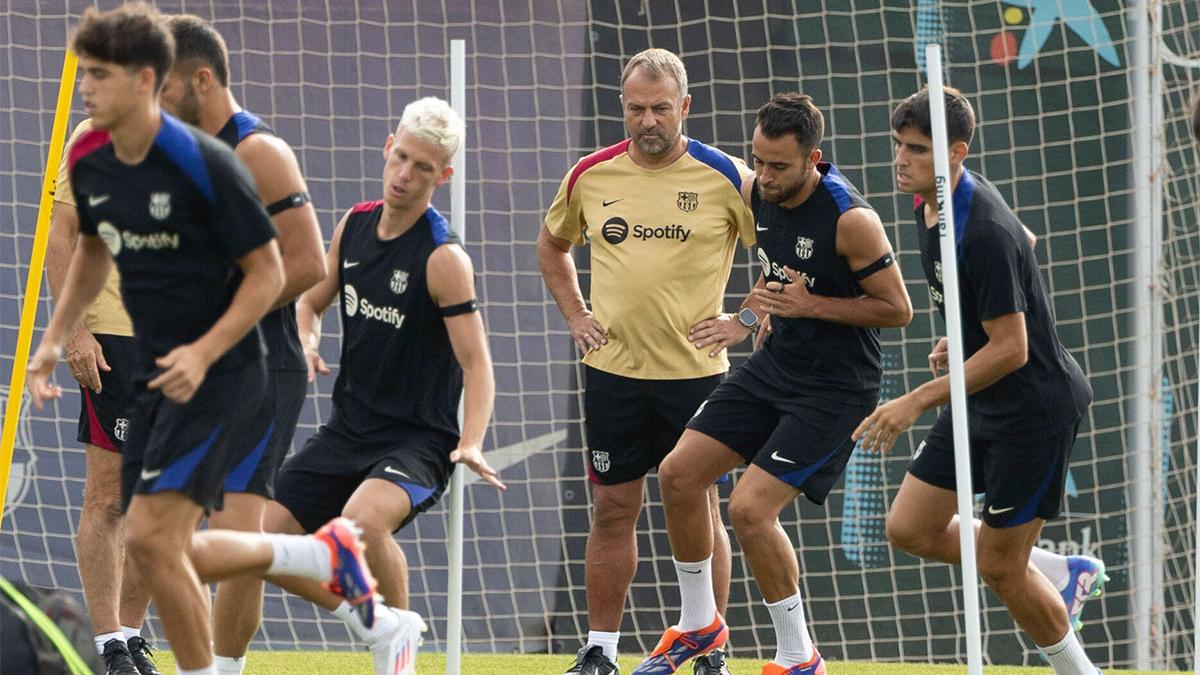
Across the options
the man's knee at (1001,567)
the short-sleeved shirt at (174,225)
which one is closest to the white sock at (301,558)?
the short-sleeved shirt at (174,225)

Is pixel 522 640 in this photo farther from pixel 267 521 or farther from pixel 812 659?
pixel 267 521

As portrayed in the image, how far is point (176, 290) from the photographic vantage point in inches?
144

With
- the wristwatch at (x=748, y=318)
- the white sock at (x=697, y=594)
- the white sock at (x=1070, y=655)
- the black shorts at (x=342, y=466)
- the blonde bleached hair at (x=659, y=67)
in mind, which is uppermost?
the blonde bleached hair at (x=659, y=67)

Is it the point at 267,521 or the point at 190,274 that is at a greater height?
the point at 190,274

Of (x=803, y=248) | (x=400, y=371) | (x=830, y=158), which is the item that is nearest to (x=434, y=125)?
(x=400, y=371)

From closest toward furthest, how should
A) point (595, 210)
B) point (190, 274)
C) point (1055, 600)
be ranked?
point (190, 274), point (1055, 600), point (595, 210)

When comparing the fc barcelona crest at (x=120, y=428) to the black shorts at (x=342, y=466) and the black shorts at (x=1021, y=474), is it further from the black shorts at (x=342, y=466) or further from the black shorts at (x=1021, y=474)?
the black shorts at (x=1021, y=474)

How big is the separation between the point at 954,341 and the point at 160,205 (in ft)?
6.88

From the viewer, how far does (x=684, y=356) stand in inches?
214

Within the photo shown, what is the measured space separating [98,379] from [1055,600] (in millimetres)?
3138

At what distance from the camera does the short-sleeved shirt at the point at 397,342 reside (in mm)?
4469

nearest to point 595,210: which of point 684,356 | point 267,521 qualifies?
point 684,356

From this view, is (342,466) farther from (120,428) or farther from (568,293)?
(568,293)

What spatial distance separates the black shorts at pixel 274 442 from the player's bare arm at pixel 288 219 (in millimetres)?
203
